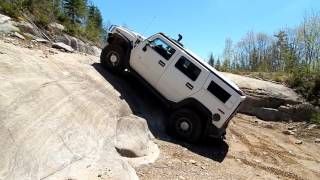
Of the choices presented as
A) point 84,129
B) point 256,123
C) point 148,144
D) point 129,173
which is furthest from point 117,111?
point 256,123

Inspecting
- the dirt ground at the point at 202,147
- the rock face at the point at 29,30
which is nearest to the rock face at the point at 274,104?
the dirt ground at the point at 202,147

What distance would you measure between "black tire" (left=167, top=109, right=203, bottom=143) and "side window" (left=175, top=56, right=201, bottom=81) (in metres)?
0.98

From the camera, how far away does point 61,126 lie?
25.0 ft

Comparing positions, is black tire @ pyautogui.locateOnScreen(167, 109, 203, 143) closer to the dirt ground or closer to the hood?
the dirt ground

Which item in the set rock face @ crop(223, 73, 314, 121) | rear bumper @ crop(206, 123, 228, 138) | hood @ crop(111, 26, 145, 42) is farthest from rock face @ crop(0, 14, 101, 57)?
rock face @ crop(223, 73, 314, 121)

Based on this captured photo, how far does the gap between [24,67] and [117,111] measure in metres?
2.50

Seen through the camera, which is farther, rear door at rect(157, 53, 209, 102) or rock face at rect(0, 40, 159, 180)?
rear door at rect(157, 53, 209, 102)

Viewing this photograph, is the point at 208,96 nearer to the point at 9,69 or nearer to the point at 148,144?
the point at 148,144

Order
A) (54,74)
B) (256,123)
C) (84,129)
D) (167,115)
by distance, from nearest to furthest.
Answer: (84,129)
(54,74)
(167,115)
(256,123)

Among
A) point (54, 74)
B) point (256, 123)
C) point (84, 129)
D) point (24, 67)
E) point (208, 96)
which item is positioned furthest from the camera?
point (256, 123)

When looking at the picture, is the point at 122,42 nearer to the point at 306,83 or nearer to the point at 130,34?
the point at 130,34

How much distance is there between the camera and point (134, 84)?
13.3m

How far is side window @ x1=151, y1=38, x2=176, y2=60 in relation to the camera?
12098mm

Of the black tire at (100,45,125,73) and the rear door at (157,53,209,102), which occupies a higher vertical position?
the rear door at (157,53,209,102)
